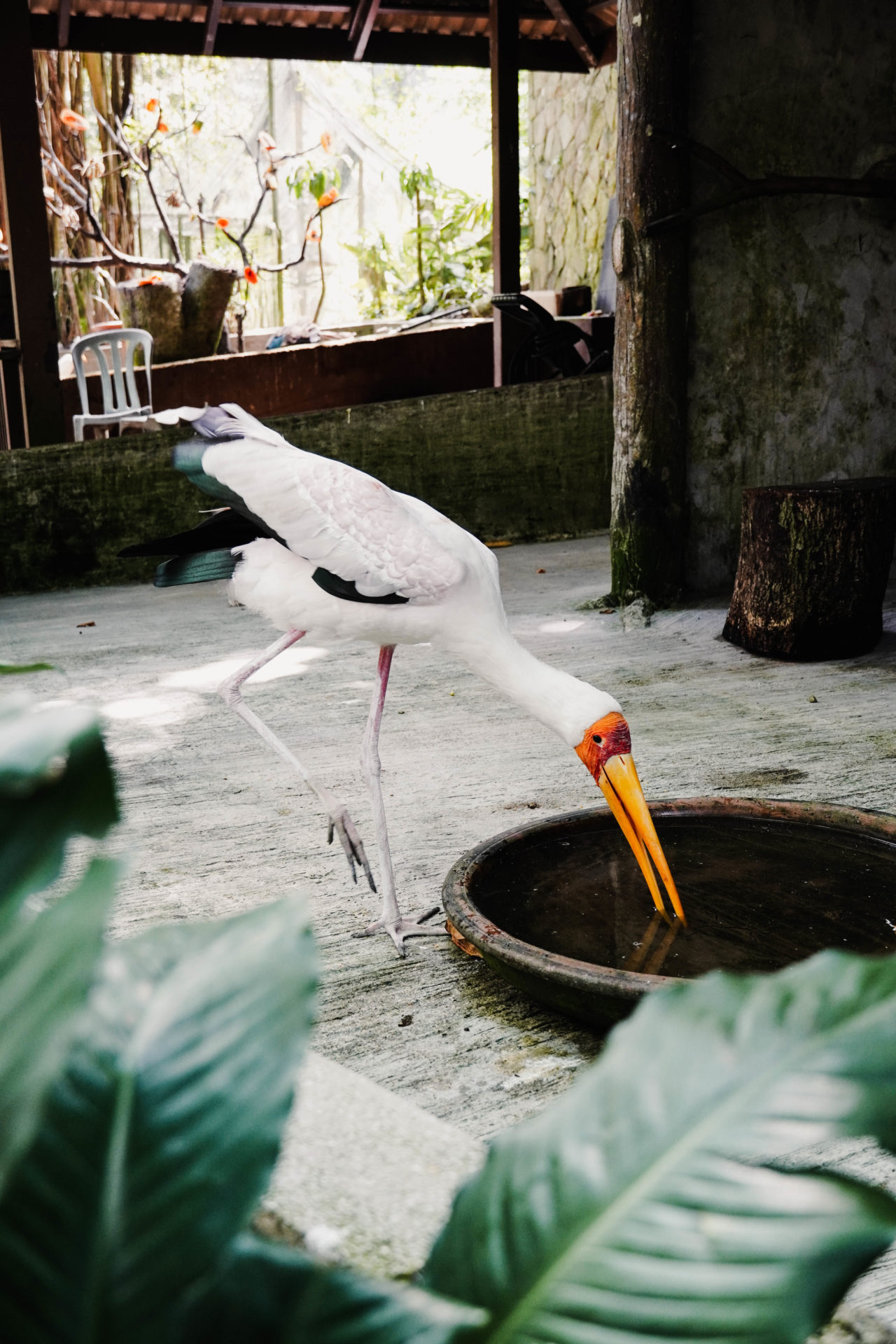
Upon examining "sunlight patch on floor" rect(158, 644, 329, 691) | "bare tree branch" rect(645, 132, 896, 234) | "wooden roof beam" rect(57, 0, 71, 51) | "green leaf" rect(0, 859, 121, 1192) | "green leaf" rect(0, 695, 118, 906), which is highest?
"wooden roof beam" rect(57, 0, 71, 51)

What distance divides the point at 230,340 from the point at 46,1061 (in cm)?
1105

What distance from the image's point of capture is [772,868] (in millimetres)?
2324

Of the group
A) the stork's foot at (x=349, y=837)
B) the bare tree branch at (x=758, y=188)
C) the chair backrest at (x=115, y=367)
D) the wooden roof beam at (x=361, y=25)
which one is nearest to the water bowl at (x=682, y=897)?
the stork's foot at (x=349, y=837)

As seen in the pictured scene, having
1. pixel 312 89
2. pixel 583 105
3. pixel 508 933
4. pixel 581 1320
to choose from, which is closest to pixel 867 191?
pixel 508 933

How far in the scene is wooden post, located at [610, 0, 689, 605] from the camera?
471cm

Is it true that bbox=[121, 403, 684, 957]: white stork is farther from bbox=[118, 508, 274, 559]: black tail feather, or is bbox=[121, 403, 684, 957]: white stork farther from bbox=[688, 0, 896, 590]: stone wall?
bbox=[688, 0, 896, 590]: stone wall

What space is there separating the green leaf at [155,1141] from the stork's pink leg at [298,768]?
1984mm

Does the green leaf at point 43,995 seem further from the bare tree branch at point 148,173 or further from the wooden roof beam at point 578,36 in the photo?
the bare tree branch at point 148,173

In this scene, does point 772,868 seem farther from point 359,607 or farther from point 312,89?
point 312,89

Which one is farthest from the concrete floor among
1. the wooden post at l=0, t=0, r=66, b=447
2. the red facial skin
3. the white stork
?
the wooden post at l=0, t=0, r=66, b=447

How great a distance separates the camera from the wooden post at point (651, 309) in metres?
4.71

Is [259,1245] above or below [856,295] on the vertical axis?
below

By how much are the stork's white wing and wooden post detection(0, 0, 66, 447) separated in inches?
179

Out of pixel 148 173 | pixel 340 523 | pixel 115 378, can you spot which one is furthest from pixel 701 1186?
pixel 148 173
